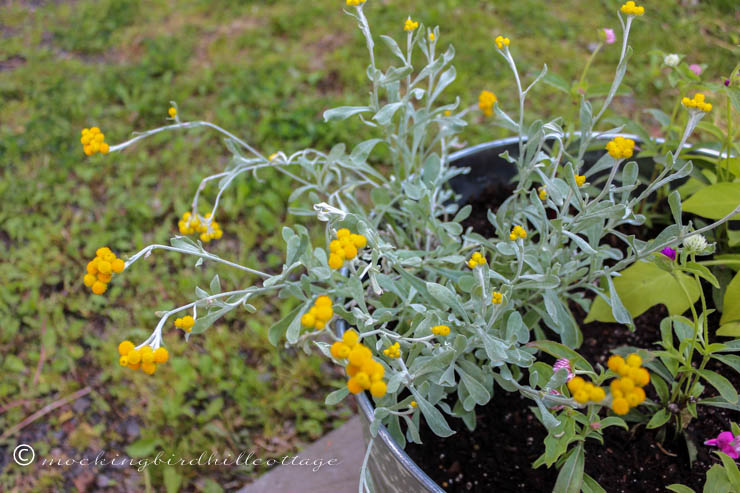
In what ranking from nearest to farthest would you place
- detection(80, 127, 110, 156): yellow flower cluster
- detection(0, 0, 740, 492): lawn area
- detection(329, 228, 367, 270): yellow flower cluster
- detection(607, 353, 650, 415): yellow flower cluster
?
detection(607, 353, 650, 415): yellow flower cluster → detection(329, 228, 367, 270): yellow flower cluster → detection(80, 127, 110, 156): yellow flower cluster → detection(0, 0, 740, 492): lawn area

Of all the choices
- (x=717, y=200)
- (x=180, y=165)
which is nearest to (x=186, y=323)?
(x=717, y=200)

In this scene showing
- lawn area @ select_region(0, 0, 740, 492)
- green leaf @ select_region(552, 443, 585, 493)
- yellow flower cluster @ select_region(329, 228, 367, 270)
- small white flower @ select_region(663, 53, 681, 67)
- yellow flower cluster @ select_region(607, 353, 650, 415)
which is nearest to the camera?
yellow flower cluster @ select_region(607, 353, 650, 415)

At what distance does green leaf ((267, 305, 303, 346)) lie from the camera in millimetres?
809

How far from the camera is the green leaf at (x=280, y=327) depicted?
809mm

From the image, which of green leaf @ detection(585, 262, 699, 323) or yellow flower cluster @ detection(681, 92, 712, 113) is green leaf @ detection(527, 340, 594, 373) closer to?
green leaf @ detection(585, 262, 699, 323)

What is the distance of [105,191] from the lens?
196 cm

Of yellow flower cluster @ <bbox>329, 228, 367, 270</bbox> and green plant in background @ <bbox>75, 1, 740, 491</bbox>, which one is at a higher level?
yellow flower cluster @ <bbox>329, 228, 367, 270</bbox>

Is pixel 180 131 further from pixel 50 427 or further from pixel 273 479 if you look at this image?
pixel 273 479

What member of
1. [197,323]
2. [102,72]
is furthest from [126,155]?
[197,323]

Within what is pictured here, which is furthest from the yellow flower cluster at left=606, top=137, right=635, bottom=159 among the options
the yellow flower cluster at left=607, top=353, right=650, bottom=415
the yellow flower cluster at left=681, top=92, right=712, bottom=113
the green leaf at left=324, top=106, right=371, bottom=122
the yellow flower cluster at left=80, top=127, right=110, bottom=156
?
the yellow flower cluster at left=80, top=127, right=110, bottom=156

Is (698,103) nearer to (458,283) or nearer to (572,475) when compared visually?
(458,283)

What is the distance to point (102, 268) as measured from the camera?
69 centimetres

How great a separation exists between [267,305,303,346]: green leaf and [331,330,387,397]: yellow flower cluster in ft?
0.79

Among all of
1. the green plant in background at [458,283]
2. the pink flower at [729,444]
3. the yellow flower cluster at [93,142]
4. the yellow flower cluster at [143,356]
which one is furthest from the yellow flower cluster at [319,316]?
the pink flower at [729,444]
